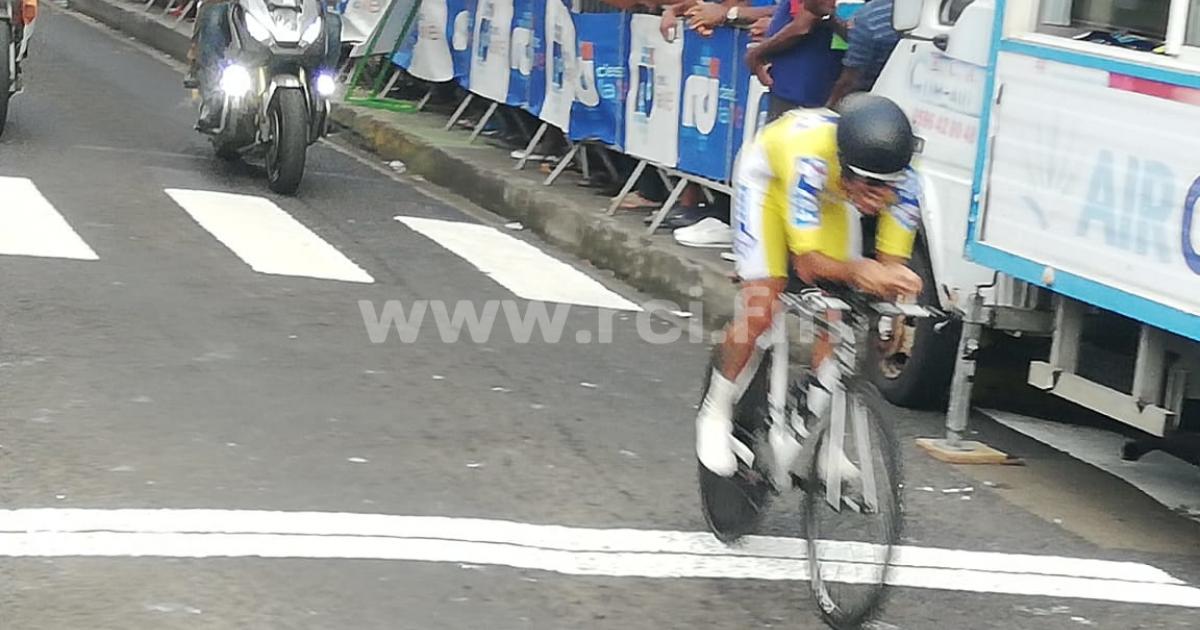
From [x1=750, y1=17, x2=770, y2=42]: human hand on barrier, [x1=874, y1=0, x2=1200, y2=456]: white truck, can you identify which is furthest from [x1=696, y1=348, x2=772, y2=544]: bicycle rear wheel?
[x1=750, y1=17, x2=770, y2=42]: human hand on barrier

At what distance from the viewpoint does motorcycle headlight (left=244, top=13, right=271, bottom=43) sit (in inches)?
483

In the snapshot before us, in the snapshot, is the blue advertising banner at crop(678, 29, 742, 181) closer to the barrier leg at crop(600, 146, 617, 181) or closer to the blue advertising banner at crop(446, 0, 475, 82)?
the barrier leg at crop(600, 146, 617, 181)

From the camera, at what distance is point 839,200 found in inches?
215

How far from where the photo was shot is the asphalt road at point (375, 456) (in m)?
5.44

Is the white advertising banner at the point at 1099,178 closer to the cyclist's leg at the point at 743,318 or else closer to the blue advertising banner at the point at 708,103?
the cyclist's leg at the point at 743,318

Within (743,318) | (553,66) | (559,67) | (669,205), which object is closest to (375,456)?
(743,318)

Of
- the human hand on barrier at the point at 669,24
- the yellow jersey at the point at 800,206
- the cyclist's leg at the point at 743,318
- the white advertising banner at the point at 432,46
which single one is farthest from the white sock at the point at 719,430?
the white advertising banner at the point at 432,46

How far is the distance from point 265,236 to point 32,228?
1.37 meters

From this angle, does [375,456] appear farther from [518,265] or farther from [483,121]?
[483,121]

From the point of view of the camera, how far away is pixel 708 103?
36.5 feet

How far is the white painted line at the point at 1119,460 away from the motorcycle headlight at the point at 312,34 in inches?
229

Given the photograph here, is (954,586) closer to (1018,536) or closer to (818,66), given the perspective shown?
(1018,536)

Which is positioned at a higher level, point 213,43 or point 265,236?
point 213,43

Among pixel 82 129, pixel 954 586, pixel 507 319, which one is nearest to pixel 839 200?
pixel 954 586
